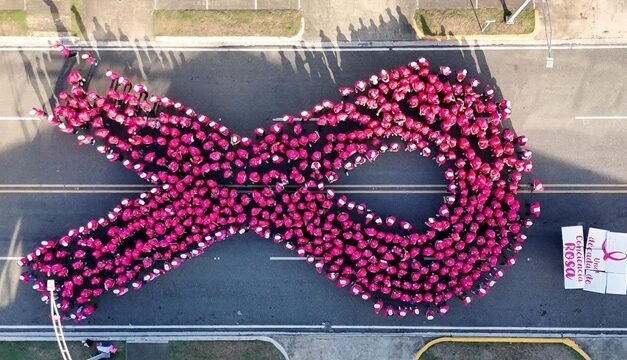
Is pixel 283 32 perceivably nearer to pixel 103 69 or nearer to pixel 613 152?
pixel 103 69

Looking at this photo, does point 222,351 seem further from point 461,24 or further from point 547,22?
point 547,22

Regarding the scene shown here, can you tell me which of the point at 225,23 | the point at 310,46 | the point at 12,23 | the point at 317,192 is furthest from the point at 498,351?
the point at 12,23

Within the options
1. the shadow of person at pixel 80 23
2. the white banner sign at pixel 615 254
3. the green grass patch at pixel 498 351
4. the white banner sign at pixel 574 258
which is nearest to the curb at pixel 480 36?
the white banner sign at pixel 574 258

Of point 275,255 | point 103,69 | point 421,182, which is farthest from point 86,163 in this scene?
point 421,182

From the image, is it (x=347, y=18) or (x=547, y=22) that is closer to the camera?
(x=547, y=22)

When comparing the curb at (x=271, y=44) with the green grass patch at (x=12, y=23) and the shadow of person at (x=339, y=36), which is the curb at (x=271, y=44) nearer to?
the shadow of person at (x=339, y=36)
